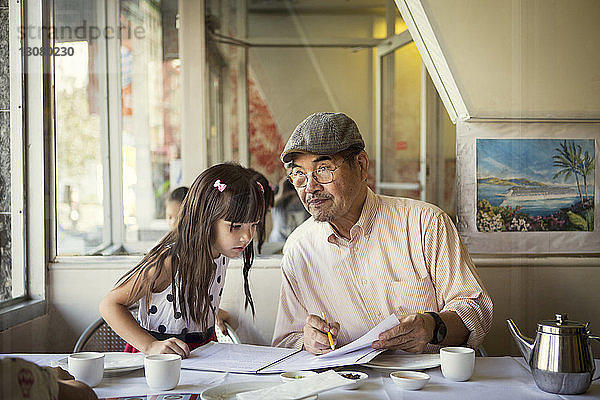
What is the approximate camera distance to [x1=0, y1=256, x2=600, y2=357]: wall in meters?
1.16

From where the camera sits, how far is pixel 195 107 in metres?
1.57

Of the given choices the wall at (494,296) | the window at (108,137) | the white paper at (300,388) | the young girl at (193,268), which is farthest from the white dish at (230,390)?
the window at (108,137)

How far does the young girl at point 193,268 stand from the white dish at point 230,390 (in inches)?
10.0

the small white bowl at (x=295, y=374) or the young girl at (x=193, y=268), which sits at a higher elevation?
the young girl at (x=193, y=268)

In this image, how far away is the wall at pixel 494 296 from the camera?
1.16m

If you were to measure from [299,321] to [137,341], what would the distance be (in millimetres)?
322

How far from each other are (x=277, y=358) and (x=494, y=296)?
0.44 meters

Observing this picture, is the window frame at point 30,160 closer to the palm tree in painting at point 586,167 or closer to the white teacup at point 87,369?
the white teacup at point 87,369

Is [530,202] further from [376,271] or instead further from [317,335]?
[317,335]

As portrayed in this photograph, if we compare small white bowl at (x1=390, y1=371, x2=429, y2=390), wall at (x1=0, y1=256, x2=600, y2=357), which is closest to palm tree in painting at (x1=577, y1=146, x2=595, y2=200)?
wall at (x1=0, y1=256, x2=600, y2=357)

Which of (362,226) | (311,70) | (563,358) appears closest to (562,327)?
(563,358)

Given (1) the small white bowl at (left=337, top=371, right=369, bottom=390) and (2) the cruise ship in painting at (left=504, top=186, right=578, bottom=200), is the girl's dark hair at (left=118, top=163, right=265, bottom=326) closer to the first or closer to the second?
(1) the small white bowl at (left=337, top=371, right=369, bottom=390)

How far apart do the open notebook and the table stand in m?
0.02

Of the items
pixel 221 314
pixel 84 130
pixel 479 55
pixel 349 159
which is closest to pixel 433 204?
pixel 349 159
